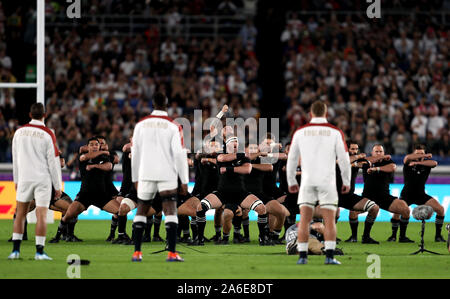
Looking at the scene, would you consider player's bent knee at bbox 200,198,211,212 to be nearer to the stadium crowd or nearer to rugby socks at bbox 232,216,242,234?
rugby socks at bbox 232,216,242,234

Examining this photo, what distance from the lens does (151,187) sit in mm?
11508

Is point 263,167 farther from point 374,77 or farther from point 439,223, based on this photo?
point 374,77

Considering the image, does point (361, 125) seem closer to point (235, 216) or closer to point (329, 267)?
point (235, 216)

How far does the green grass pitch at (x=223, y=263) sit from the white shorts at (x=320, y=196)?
0.81m

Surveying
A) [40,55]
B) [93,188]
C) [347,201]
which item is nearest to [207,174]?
[93,188]

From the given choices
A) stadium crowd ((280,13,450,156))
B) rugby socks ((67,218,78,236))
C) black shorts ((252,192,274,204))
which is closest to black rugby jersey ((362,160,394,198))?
black shorts ((252,192,274,204))

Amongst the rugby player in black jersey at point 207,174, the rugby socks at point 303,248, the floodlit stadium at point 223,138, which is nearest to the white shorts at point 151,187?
the floodlit stadium at point 223,138

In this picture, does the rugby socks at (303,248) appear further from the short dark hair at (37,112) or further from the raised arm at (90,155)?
the raised arm at (90,155)

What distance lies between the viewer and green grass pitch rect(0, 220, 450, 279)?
412 inches

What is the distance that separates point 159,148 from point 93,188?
4090mm

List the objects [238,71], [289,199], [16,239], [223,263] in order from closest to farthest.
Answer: [223,263] < [16,239] < [289,199] < [238,71]

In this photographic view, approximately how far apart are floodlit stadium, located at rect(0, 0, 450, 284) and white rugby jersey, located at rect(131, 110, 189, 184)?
2 cm

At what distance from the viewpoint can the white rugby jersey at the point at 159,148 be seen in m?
11.4

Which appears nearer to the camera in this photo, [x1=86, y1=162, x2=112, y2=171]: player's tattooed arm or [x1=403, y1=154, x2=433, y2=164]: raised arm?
[x1=86, y1=162, x2=112, y2=171]: player's tattooed arm
